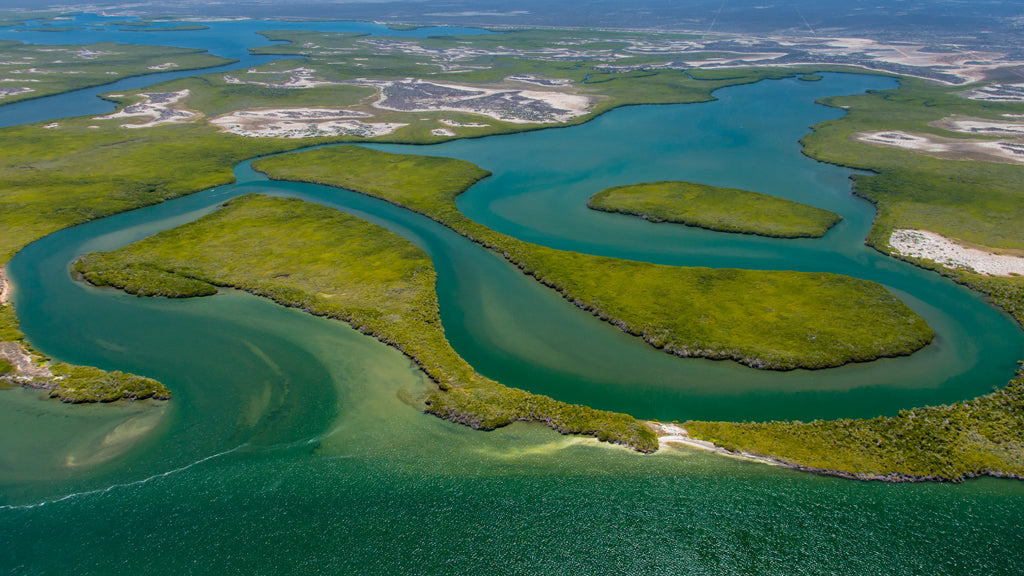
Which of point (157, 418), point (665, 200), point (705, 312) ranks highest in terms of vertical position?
point (665, 200)

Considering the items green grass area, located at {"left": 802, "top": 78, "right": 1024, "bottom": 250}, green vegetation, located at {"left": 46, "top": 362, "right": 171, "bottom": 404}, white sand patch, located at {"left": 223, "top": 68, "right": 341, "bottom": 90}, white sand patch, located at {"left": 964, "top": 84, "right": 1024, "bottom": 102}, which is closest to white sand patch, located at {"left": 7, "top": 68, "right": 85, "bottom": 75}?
white sand patch, located at {"left": 223, "top": 68, "right": 341, "bottom": 90}

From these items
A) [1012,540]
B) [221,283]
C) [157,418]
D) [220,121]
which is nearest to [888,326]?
[1012,540]

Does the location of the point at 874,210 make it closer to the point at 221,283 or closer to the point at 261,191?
the point at 221,283

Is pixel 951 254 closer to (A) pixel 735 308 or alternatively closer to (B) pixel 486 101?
(A) pixel 735 308

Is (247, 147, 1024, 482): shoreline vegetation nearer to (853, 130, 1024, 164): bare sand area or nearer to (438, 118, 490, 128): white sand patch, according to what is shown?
(853, 130, 1024, 164): bare sand area

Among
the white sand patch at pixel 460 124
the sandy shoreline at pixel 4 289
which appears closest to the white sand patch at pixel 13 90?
the white sand patch at pixel 460 124

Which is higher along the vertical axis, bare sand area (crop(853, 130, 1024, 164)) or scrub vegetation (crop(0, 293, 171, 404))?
bare sand area (crop(853, 130, 1024, 164))
